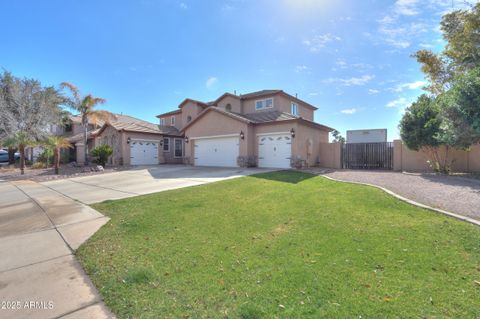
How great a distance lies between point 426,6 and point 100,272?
16.0 m

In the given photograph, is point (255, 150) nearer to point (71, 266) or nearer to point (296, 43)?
point (296, 43)

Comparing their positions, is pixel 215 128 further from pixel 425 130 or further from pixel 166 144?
pixel 425 130

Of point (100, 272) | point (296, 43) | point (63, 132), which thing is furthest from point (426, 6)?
point (63, 132)

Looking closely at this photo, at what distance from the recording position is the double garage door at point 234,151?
1582 cm

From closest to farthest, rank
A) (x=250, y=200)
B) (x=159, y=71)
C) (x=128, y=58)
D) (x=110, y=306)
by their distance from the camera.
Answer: (x=110, y=306) < (x=250, y=200) < (x=128, y=58) < (x=159, y=71)

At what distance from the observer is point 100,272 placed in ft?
11.0

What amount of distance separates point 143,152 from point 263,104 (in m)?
12.1

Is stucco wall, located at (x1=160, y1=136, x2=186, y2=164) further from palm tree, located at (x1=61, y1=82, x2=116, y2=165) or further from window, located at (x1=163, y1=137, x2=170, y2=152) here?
palm tree, located at (x1=61, y1=82, x2=116, y2=165)

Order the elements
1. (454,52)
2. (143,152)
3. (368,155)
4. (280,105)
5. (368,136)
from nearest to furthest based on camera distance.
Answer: (454,52) < (368,155) < (368,136) < (280,105) < (143,152)

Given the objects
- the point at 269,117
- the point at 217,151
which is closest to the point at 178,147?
the point at 217,151

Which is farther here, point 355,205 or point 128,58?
point 128,58

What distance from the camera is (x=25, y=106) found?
2242cm

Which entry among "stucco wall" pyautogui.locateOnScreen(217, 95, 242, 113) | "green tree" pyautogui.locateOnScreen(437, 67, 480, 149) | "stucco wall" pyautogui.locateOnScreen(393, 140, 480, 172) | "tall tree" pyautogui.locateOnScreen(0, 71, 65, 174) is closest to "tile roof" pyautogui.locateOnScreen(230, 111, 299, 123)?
"stucco wall" pyautogui.locateOnScreen(217, 95, 242, 113)

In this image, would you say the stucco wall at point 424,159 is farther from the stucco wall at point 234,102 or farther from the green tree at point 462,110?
the stucco wall at point 234,102
